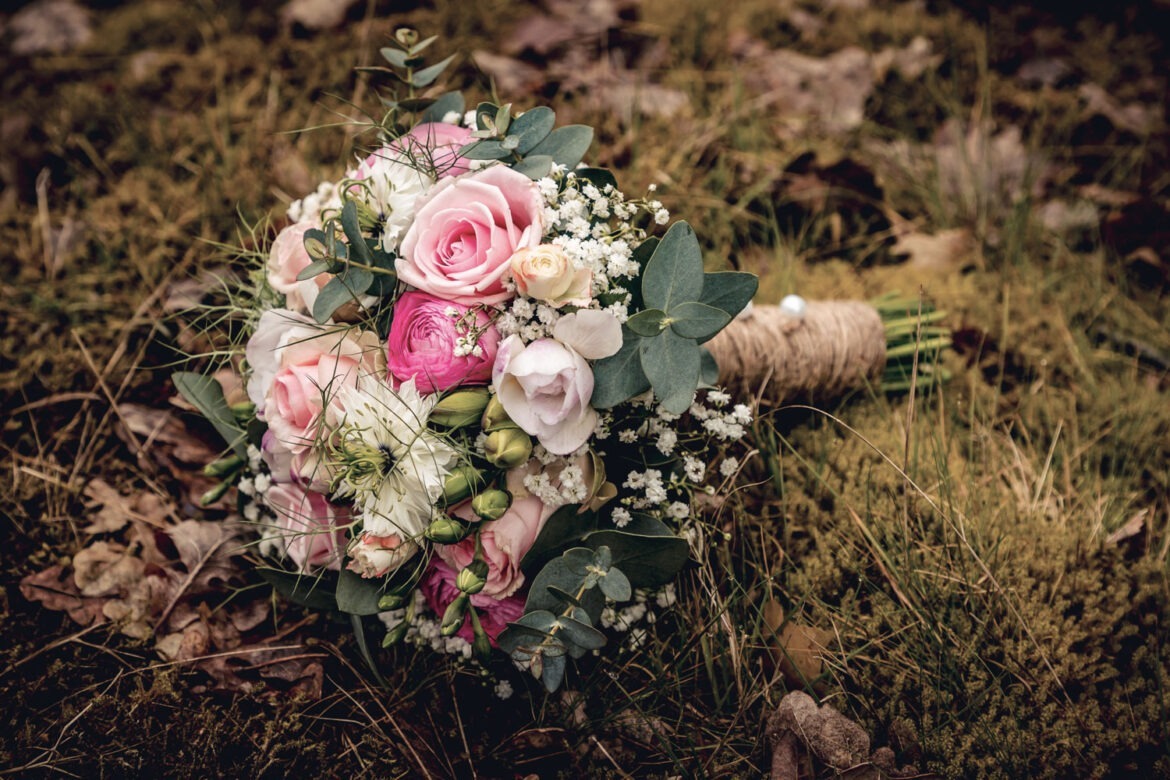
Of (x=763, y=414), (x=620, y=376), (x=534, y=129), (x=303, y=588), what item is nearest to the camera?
(x=620, y=376)

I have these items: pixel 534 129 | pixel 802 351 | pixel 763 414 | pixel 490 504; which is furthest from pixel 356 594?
pixel 802 351

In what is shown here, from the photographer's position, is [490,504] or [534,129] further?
[534,129]

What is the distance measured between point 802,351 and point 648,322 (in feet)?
2.54

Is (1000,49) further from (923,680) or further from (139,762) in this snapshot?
(139,762)

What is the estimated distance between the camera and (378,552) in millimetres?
1240

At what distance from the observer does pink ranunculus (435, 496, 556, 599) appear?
1.29m

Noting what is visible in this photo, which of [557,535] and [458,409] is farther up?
[458,409]

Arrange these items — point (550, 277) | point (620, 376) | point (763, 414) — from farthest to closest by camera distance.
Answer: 1. point (763, 414)
2. point (620, 376)
3. point (550, 277)

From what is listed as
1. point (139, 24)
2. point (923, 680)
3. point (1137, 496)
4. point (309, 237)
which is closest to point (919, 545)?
point (923, 680)

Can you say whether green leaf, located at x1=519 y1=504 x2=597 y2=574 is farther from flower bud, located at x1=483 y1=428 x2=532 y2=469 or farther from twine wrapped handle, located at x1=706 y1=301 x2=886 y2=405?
twine wrapped handle, located at x1=706 y1=301 x2=886 y2=405

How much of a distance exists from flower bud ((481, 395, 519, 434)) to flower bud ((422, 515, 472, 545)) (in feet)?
0.53

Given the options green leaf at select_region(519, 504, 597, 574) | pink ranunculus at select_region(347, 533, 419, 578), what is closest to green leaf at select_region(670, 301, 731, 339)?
green leaf at select_region(519, 504, 597, 574)

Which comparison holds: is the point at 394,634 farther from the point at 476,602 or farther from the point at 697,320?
the point at 697,320

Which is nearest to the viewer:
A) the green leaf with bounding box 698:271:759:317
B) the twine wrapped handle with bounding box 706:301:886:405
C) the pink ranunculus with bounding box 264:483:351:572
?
the green leaf with bounding box 698:271:759:317
